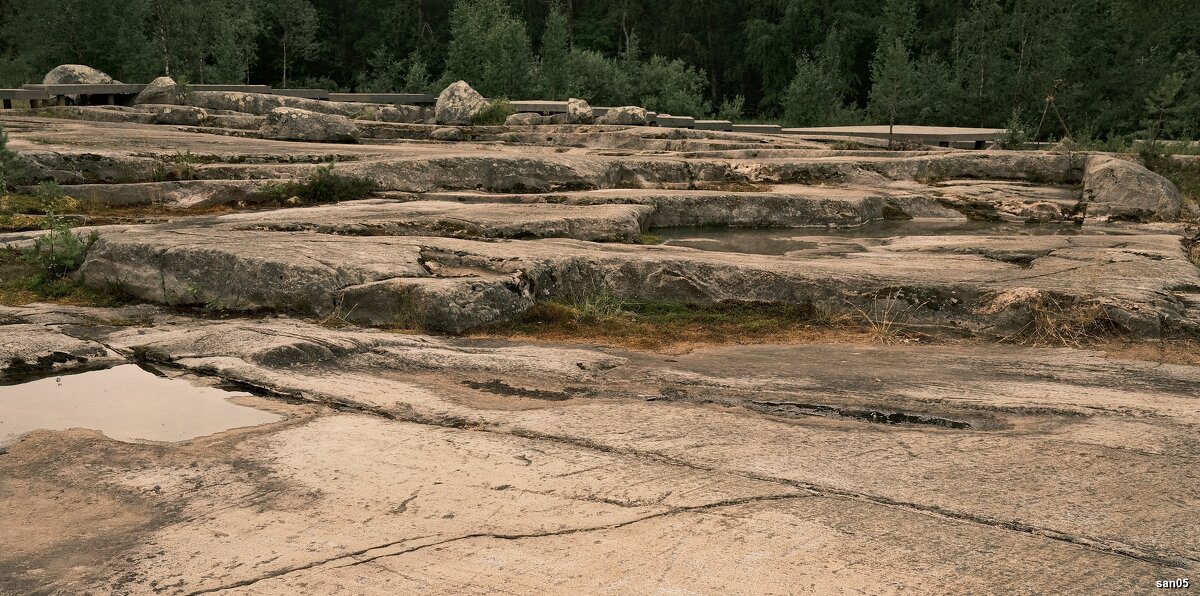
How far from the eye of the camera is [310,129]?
1476 cm

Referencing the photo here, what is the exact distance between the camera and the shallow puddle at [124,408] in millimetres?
4391

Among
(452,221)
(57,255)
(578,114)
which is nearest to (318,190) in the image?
(452,221)

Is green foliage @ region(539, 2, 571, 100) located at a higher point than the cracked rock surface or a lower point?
higher

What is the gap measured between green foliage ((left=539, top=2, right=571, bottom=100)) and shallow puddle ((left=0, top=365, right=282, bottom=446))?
82.0 feet

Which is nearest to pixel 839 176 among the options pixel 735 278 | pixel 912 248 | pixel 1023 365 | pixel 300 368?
pixel 912 248

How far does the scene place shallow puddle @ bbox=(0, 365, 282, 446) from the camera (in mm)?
4391

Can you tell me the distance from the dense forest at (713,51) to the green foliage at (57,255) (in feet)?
42.9

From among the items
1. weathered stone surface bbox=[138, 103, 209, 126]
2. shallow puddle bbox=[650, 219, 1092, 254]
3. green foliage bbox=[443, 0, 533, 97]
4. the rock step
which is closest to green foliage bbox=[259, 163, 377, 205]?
the rock step

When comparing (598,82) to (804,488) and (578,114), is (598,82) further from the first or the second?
(804,488)

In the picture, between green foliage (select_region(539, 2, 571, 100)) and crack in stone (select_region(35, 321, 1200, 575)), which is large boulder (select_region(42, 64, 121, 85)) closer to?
green foliage (select_region(539, 2, 571, 100))

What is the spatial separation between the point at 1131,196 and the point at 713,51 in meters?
36.8

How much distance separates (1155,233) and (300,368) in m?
8.53

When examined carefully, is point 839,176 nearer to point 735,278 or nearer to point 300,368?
point 735,278

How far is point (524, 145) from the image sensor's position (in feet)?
53.4
